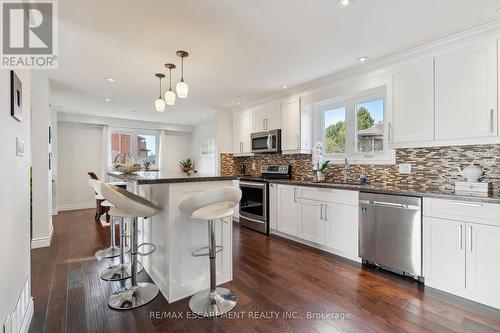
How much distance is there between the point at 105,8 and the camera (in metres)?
1.86

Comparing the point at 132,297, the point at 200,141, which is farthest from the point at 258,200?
the point at 200,141

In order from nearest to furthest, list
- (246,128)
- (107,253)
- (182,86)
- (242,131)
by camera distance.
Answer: (182,86), (107,253), (246,128), (242,131)

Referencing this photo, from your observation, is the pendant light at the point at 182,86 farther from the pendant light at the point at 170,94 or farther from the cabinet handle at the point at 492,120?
the cabinet handle at the point at 492,120

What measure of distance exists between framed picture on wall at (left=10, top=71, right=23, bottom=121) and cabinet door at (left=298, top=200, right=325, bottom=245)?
3.03 metres

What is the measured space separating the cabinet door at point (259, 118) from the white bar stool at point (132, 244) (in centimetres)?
295

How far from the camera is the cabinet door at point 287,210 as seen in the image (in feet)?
11.7

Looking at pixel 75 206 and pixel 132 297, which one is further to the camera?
pixel 75 206

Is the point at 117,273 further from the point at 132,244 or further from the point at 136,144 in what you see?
the point at 136,144

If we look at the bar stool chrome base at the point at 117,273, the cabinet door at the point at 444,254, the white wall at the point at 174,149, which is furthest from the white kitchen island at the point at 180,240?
the white wall at the point at 174,149

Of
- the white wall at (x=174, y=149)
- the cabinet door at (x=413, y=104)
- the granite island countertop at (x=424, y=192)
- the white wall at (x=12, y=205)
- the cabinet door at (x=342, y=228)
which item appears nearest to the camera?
the white wall at (x=12, y=205)

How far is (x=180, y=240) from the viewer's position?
6.68 feet

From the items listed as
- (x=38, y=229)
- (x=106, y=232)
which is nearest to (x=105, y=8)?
(x=38, y=229)

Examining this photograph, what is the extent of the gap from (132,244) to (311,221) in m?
2.26

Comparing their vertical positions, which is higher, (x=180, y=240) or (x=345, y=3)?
(x=345, y=3)
